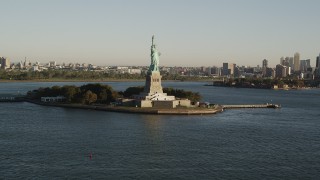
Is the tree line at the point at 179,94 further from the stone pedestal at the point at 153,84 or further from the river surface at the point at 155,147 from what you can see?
the river surface at the point at 155,147

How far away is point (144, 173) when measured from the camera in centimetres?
2450

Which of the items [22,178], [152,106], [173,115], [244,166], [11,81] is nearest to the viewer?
[22,178]

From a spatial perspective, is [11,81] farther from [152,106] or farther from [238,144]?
[238,144]

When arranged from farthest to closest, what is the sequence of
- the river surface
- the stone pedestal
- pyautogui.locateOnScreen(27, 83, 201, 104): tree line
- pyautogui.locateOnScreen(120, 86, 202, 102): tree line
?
pyautogui.locateOnScreen(120, 86, 202, 102): tree line → pyautogui.locateOnScreen(27, 83, 201, 104): tree line → the stone pedestal → the river surface

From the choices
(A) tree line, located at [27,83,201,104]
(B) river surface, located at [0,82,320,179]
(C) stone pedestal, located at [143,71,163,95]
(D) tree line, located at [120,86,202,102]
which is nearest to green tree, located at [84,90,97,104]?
(A) tree line, located at [27,83,201,104]

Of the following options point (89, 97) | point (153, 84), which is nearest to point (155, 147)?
point (153, 84)

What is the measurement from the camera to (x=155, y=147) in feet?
101

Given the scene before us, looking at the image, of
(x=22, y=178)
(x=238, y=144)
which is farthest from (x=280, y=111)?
(x=22, y=178)

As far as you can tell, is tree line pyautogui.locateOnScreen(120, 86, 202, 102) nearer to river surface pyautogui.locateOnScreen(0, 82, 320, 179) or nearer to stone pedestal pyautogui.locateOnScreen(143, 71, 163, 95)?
stone pedestal pyautogui.locateOnScreen(143, 71, 163, 95)

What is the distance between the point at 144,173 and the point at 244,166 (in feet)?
18.2

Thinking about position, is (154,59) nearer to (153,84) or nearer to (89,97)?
(153,84)

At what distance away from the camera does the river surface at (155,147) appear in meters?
24.9

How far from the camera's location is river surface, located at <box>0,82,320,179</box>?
979 inches

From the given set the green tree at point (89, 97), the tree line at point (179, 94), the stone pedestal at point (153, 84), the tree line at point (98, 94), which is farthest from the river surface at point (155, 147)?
the tree line at point (179, 94)
